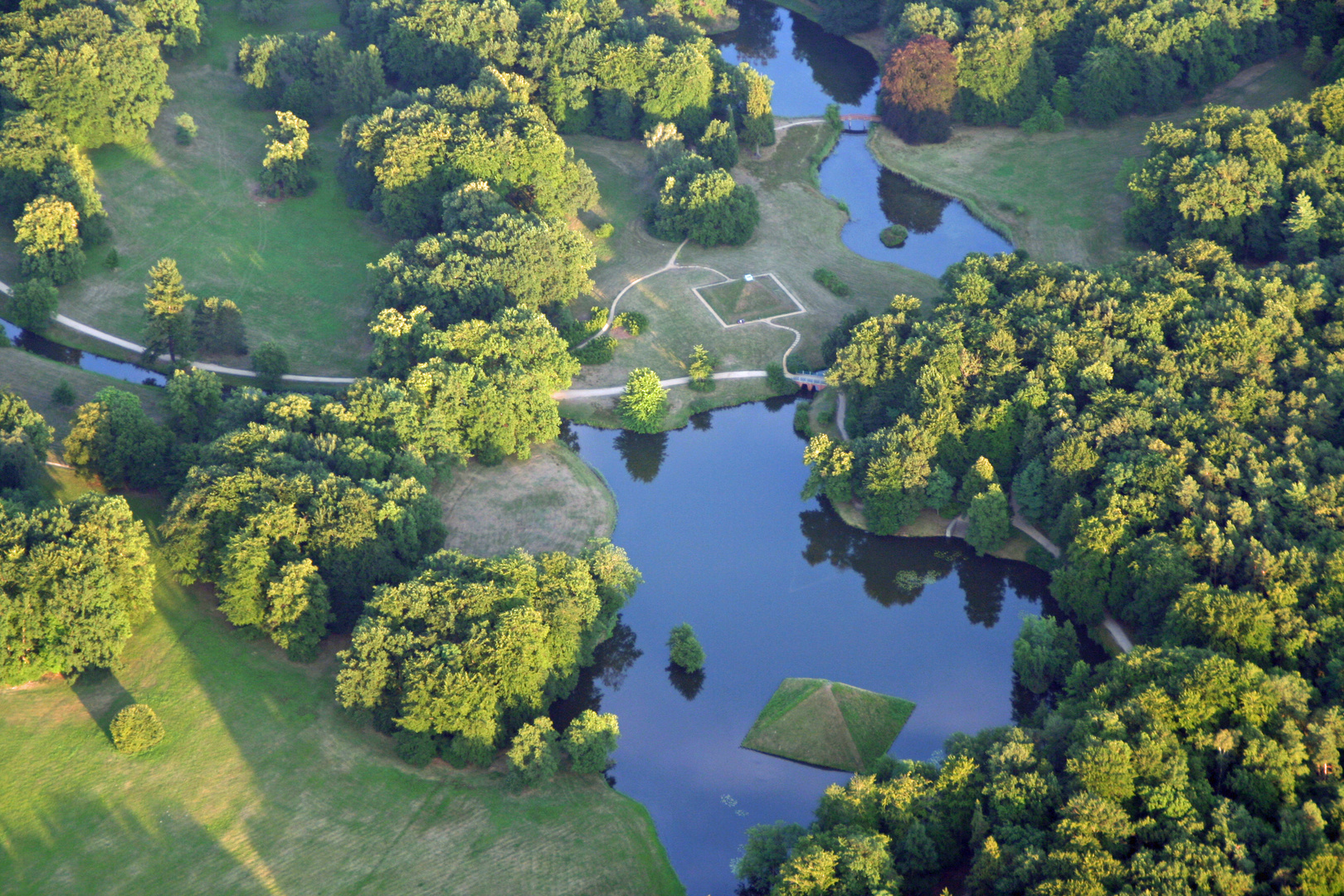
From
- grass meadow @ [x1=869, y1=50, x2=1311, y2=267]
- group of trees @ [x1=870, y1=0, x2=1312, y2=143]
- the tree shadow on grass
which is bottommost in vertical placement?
the tree shadow on grass

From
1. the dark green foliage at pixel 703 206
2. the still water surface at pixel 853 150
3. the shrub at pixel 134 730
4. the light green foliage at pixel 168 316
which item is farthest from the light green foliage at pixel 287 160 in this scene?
the shrub at pixel 134 730

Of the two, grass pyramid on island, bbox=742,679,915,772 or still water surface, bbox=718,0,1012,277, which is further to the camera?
still water surface, bbox=718,0,1012,277

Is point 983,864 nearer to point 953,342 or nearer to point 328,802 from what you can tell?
point 328,802

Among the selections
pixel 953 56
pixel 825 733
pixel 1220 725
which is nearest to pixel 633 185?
pixel 953 56

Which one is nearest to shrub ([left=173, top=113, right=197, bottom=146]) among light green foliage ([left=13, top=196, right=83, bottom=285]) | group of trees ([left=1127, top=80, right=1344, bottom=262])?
light green foliage ([left=13, top=196, right=83, bottom=285])

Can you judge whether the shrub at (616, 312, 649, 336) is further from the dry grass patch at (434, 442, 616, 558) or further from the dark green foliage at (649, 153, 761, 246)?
the dry grass patch at (434, 442, 616, 558)

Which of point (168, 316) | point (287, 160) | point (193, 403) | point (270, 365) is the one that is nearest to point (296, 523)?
point (193, 403)
